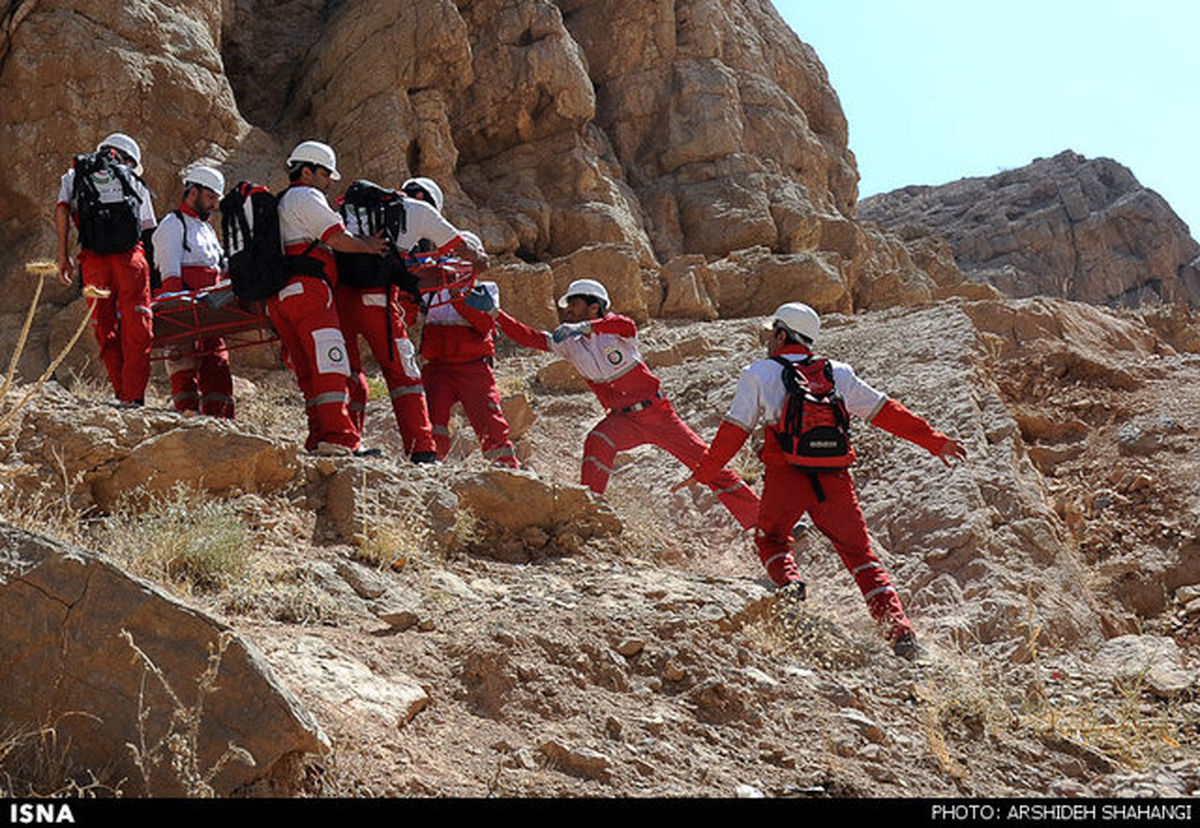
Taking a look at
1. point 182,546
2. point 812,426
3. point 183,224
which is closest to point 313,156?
point 183,224

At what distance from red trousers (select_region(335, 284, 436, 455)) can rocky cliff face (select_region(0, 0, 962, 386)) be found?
25.0 feet

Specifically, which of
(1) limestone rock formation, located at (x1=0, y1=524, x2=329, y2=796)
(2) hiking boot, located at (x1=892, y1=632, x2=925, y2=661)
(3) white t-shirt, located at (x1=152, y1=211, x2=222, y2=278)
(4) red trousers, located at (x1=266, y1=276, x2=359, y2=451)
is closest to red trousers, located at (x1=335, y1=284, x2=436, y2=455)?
(4) red trousers, located at (x1=266, y1=276, x2=359, y2=451)

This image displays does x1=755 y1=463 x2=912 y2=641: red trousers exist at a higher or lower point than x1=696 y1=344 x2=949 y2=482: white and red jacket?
lower

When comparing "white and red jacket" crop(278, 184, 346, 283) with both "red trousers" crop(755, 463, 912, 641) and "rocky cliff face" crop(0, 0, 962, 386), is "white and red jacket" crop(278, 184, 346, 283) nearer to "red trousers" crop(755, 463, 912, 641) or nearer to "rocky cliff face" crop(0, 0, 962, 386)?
"red trousers" crop(755, 463, 912, 641)

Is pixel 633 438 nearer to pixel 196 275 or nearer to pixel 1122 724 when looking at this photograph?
pixel 196 275

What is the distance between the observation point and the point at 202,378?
7359 millimetres

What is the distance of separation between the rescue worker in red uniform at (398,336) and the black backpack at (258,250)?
1.68 feet

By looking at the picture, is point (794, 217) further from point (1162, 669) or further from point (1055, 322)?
point (1162, 669)

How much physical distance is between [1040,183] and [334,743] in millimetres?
41334

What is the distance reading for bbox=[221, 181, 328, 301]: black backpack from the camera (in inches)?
241

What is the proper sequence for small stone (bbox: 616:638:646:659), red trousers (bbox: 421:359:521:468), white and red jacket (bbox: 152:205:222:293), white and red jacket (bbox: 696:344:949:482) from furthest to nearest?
red trousers (bbox: 421:359:521:468)
white and red jacket (bbox: 152:205:222:293)
white and red jacket (bbox: 696:344:949:482)
small stone (bbox: 616:638:646:659)

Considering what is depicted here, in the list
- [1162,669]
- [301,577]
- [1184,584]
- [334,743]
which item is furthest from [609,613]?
[1184,584]

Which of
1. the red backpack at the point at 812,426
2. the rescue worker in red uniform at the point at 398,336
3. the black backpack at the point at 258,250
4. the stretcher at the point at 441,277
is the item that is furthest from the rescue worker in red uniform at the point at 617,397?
the black backpack at the point at 258,250

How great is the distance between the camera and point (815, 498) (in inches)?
245
